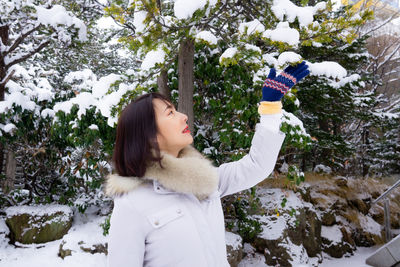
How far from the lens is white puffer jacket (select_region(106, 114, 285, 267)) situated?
105 centimetres

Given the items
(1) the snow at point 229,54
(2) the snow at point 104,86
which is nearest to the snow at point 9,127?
(2) the snow at point 104,86

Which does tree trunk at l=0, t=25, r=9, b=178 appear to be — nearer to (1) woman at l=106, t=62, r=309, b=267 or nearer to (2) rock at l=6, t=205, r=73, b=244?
(2) rock at l=6, t=205, r=73, b=244

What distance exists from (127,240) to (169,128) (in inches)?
20.2

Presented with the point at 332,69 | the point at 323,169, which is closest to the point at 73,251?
the point at 332,69

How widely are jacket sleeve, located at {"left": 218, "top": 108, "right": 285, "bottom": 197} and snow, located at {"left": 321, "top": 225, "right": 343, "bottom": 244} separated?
6570mm

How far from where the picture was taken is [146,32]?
2822 millimetres

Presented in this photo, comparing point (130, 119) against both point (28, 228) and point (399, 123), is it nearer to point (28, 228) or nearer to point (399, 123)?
point (28, 228)

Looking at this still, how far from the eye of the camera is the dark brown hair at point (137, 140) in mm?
1188

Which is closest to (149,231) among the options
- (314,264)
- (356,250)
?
(314,264)

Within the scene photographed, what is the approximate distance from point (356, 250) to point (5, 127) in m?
8.48

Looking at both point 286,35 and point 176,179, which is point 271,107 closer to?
point 176,179

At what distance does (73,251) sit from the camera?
4.56 m

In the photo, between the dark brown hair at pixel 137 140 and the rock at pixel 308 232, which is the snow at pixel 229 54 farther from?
the rock at pixel 308 232

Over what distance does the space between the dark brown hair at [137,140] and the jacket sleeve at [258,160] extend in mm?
484
